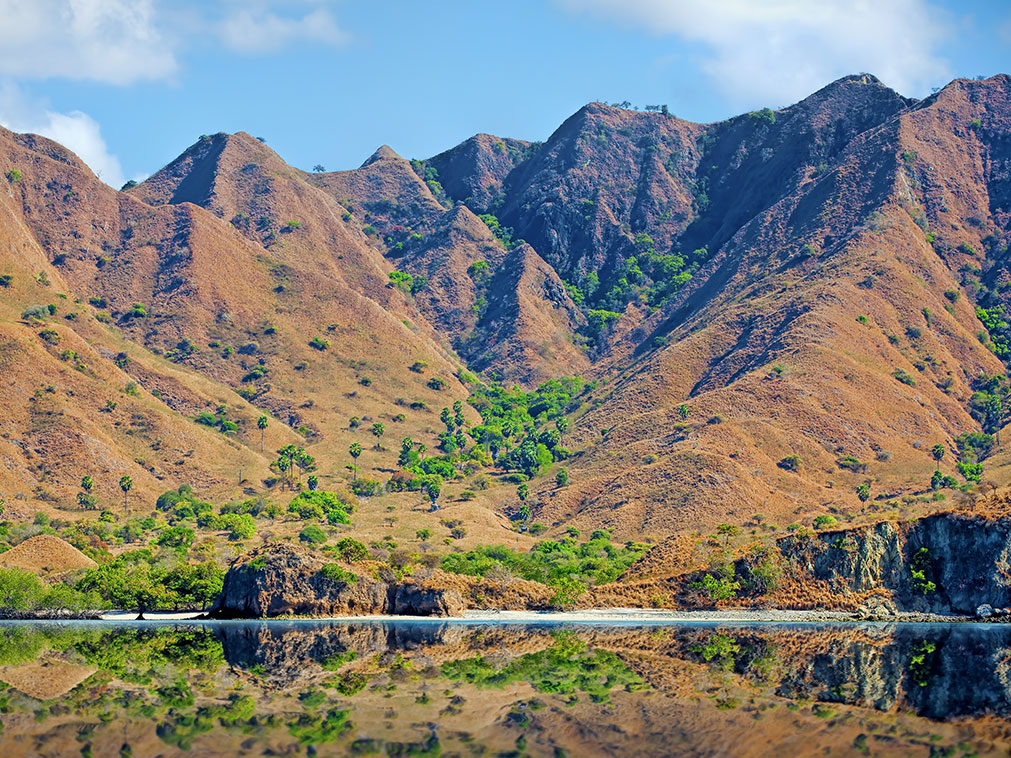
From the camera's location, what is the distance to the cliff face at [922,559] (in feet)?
225

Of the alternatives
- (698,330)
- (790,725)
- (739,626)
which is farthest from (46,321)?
(790,725)

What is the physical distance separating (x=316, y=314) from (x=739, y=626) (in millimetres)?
141215

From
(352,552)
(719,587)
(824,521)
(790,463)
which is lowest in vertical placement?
(719,587)

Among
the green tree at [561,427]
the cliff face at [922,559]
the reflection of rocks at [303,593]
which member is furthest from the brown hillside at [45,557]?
the green tree at [561,427]

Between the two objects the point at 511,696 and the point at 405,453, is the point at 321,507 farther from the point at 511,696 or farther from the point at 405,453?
the point at 511,696

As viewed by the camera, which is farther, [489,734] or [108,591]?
[108,591]

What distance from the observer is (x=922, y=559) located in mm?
72125

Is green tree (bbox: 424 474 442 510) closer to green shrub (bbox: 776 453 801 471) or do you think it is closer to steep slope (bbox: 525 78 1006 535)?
steep slope (bbox: 525 78 1006 535)

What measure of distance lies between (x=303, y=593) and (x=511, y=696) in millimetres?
40941

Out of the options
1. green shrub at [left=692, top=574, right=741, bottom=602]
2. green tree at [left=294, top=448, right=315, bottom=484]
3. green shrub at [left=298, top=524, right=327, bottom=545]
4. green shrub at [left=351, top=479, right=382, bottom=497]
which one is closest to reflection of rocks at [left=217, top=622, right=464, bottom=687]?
green shrub at [left=692, top=574, right=741, bottom=602]

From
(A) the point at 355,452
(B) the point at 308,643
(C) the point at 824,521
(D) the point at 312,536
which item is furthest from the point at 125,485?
(B) the point at 308,643

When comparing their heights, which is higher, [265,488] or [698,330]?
[698,330]

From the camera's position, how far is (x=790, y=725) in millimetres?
29938

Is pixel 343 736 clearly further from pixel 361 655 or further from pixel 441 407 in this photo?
pixel 441 407
